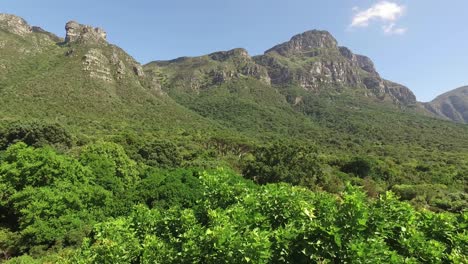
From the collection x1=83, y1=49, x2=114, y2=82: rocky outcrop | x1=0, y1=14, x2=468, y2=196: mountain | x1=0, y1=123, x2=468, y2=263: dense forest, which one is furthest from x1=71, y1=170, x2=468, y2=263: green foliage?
x1=83, y1=49, x2=114, y2=82: rocky outcrop

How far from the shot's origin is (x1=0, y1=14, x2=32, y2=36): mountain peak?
493 feet

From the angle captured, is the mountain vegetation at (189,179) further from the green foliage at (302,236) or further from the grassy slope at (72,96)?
the grassy slope at (72,96)

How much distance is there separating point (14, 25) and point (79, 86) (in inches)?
2807

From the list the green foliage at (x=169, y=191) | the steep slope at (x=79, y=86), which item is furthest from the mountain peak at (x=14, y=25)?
the green foliage at (x=169, y=191)

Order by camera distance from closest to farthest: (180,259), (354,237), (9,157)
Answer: (354,237) < (180,259) < (9,157)

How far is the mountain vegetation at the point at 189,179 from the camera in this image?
1097cm

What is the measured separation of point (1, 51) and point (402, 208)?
149 metres

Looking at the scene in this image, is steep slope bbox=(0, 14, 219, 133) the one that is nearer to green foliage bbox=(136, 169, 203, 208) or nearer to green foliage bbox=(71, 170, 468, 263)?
green foliage bbox=(136, 169, 203, 208)

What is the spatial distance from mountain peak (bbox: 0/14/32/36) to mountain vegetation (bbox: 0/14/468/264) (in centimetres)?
120

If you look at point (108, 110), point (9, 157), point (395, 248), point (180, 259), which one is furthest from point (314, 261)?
point (108, 110)

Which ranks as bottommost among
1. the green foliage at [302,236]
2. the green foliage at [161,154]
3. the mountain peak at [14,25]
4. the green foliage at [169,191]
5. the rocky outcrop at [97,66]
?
the green foliage at [161,154]

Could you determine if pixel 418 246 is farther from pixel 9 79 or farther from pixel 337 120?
pixel 337 120

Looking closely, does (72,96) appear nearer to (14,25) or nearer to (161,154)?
(161,154)

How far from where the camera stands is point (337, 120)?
174 meters
